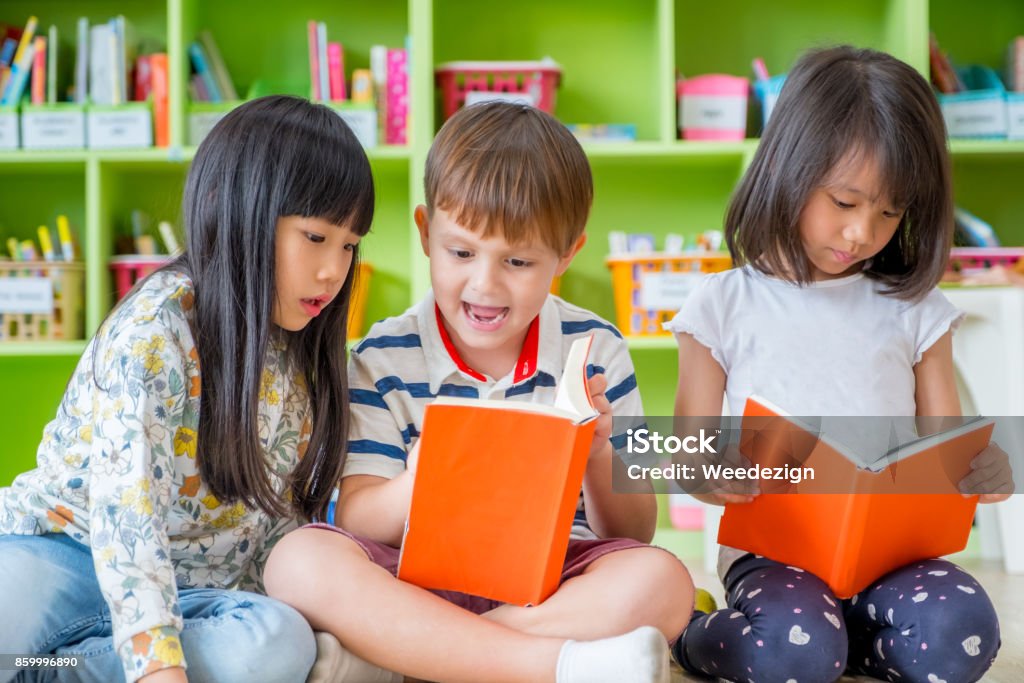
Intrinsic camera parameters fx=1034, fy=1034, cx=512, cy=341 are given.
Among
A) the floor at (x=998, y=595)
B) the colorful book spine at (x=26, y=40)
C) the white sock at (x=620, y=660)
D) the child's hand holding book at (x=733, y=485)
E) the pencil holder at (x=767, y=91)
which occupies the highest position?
the colorful book spine at (x=26, y=40)

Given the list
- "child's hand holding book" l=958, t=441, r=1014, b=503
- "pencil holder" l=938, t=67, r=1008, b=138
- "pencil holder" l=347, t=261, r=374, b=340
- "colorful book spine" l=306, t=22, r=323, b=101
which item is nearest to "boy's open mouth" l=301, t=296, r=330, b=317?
"child's hand holding book" l=958, t=441, r=1014, b=503

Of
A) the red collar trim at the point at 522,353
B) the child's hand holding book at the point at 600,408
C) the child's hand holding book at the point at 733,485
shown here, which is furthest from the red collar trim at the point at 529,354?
the child's hand holding book at the point at 733,485

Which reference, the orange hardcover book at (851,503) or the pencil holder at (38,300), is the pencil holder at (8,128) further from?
the orange hardcover book at (851,503)

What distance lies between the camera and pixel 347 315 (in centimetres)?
110

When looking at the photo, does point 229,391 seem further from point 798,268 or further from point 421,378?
point 798,268

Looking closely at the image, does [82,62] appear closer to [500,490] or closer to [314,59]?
[314,59]

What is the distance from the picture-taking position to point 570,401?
2.88ft

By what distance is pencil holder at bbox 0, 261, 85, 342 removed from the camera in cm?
200

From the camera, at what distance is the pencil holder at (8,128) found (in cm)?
202

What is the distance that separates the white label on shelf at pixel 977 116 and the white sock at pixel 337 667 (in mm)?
1616

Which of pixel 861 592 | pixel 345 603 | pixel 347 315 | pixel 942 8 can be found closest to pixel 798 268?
pixel 861 592

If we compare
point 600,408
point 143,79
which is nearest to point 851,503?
point 600,408

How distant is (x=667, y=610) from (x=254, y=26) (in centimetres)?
174

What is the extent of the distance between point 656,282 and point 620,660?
4.00 feet
